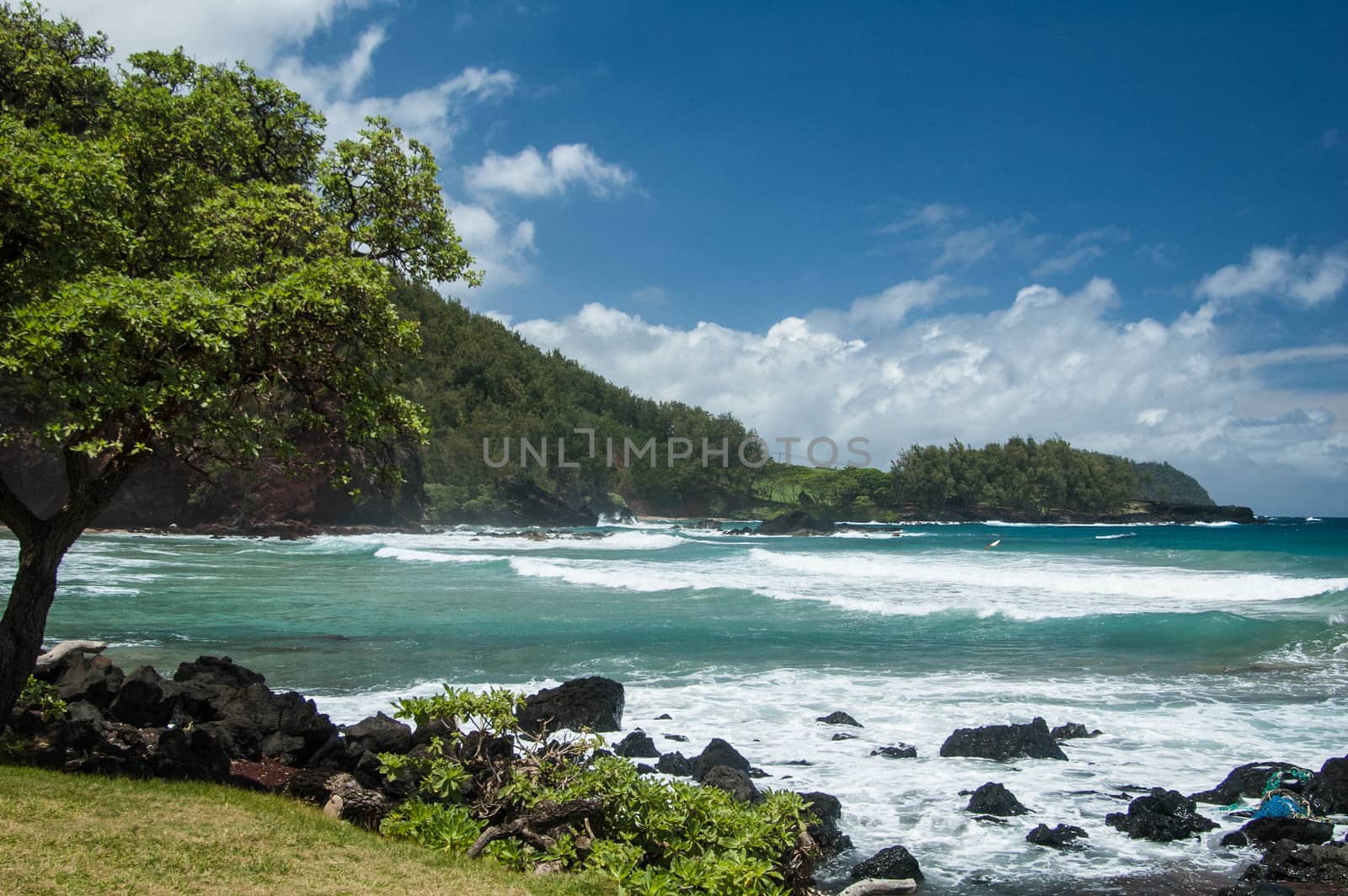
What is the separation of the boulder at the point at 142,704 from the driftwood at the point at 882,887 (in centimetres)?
794

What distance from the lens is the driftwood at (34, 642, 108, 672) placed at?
11.2 metres

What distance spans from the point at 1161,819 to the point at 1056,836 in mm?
1084

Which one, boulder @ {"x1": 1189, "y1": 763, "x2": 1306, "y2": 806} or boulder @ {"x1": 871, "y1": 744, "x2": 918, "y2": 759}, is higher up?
boulder @ {"x1": 1189, "y1": 763, "x2": 1306, "y2": 806}

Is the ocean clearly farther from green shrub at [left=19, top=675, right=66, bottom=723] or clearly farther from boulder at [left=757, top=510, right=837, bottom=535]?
boulder at [left=757, top=510, right=837, bottom=535]

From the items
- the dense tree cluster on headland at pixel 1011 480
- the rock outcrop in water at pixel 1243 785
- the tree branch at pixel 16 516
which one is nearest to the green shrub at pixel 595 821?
the tree branch at pixel 16 516

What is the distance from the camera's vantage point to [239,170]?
364 inches

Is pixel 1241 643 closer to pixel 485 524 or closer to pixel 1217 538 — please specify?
pixel 1217 538

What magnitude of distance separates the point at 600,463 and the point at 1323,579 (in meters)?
93.9

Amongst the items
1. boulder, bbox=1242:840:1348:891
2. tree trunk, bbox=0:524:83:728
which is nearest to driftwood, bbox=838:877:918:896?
boulder, bbox=1242:840:1348:891

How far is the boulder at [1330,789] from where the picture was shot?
8.77 m

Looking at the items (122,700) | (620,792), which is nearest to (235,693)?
(122,700)

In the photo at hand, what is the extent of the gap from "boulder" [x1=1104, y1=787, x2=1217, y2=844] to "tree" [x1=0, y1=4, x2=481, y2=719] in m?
7.69

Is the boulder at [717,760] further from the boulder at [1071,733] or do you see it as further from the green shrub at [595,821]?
the boulder at [1071,733]

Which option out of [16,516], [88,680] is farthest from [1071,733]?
[88,680]
